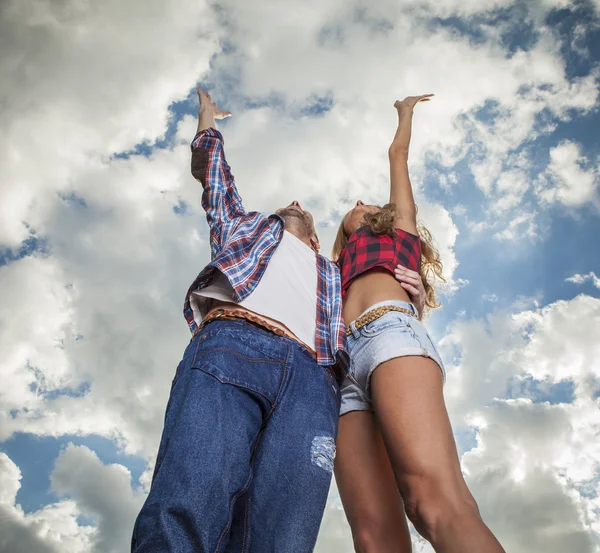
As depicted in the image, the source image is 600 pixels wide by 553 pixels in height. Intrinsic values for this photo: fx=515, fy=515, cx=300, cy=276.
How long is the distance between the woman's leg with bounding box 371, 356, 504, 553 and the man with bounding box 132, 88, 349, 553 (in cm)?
35

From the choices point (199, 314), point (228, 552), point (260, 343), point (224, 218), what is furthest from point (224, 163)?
point (228, 552)

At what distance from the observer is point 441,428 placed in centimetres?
283

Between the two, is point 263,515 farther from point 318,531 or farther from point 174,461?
point 174,461

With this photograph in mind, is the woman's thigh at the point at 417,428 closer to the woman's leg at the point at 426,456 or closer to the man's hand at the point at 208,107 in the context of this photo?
the woman's leg at the point at 426,456

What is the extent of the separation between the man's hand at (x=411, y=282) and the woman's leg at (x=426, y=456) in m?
0.77

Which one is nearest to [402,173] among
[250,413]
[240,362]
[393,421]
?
[393,421]

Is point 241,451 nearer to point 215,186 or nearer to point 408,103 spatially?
point 215,186

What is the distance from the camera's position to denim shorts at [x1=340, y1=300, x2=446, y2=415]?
122 inches

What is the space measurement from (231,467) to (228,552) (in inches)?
16.9

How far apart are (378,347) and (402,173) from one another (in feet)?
6.86

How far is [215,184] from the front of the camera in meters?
4.15

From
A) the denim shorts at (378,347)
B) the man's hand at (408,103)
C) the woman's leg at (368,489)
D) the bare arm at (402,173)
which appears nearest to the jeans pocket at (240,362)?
the denim shorts at (378,347)

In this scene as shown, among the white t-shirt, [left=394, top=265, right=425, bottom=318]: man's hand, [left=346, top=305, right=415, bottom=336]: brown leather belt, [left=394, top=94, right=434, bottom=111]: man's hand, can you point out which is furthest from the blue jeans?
[left=394, top=94, right=434, bottom=111]: man's hand

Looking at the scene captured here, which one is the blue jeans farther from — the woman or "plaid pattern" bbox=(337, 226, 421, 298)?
"plaid pattern" bbox=(337, 226, 421, 298)
